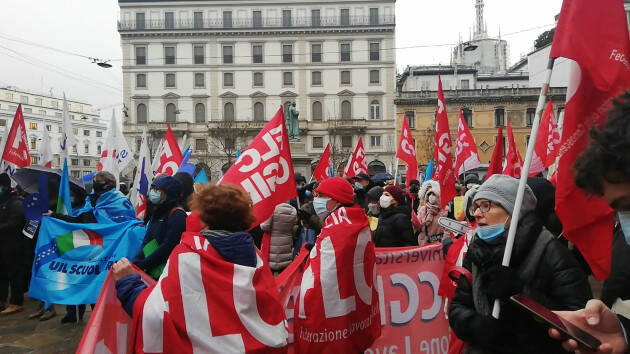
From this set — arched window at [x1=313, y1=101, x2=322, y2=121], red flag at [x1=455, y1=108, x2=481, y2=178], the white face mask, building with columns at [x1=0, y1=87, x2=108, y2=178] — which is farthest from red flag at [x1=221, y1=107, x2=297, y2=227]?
building with columns at [x1=0, y1=87, x2=108, y2=178]

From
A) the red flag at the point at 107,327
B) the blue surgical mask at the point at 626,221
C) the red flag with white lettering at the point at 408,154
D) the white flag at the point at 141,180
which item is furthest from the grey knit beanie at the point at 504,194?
the red flag with white lettering at the point at 408,154

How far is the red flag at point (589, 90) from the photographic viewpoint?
218 cm

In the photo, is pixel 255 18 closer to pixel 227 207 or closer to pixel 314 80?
pixel 314 80

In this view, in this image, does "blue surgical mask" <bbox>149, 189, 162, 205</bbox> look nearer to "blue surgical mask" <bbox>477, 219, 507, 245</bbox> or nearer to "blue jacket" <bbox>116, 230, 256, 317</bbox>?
"blue jacket" <bbox>116, 230, 256, 317</bbox>

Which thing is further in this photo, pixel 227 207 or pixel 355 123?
pixel 355 123

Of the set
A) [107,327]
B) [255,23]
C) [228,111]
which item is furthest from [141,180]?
[255,23]

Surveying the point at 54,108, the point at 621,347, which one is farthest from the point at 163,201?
the point at 54,108

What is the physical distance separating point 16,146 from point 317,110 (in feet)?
148

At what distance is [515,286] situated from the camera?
76.9 inches

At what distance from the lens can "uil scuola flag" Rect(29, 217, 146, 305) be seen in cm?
510

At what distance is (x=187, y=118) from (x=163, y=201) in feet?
163

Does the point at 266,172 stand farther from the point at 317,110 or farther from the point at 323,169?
the point at 317,110

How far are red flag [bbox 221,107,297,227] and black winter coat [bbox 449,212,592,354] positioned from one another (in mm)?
1818

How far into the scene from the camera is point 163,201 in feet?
14.2
